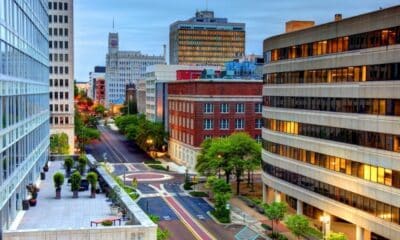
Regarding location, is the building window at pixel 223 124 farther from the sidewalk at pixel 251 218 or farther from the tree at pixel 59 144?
the sidewalk at pixel 251 218

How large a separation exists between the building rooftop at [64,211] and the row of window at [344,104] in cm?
2623

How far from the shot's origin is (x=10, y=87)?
1736 inches

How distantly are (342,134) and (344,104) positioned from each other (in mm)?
3126

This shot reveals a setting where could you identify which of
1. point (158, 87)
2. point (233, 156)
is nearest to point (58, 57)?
point (158, 87)

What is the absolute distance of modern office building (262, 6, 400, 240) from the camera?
184 ft

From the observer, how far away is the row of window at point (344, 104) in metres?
55.9

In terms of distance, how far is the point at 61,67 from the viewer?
14338 centimetres

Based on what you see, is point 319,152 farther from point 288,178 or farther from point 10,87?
point 10,87

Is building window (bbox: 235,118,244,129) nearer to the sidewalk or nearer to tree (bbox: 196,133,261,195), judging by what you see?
tree (bbox: 196,133,261,195)

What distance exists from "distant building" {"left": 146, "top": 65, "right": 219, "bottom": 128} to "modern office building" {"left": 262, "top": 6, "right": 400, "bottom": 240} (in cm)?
7689

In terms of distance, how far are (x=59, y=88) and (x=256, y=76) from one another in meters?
46.9

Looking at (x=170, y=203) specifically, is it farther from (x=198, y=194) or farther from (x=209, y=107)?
(x=209, y=107)

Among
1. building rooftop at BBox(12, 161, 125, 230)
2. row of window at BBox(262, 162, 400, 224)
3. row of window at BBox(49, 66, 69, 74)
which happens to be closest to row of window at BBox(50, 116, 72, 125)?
row of window at BBox(49, 66, 69, 74)

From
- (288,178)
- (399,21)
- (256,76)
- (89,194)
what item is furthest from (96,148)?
(399,21)
